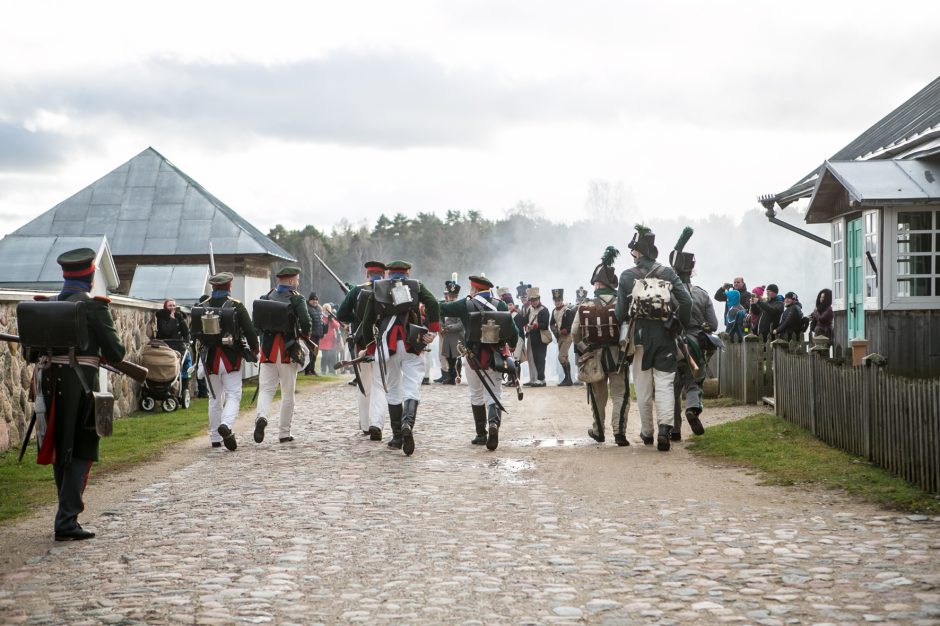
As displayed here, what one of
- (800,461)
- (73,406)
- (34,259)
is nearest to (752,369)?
(800,461)

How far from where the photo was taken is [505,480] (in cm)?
960

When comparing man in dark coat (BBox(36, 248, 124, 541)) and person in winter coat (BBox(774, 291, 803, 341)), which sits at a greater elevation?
person in winter coat (BBox(774, 291, 803, 341))

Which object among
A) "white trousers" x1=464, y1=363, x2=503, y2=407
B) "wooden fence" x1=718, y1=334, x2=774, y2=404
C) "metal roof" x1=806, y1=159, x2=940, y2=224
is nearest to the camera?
"white trousers" x1=464, y1=363, x2=503, y2=407

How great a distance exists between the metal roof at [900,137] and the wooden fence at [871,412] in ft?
13.3

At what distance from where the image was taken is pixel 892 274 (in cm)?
1452

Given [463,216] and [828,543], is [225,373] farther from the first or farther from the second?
[463,216]

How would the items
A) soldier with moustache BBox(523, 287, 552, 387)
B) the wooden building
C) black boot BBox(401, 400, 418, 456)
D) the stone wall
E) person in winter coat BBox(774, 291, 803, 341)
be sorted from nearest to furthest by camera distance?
black boot BBox(401, 400, 418, 456), the stone wall, the wooden building, person in winter coat BBox(774, 291, 803, 341), soldier with moustache BBox(523, 287, 552, 387)

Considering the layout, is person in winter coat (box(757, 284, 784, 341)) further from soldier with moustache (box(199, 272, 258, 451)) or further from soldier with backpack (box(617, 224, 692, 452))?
soldier with moustache (box(199, 272, 258, 451))

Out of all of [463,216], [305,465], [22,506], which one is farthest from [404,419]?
[463,216]

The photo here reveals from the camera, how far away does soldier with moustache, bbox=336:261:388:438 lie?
12305 millimetres

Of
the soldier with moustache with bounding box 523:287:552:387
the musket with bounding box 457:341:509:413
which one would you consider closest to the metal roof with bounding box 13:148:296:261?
the soldier with moustache with bounding box 523:287:552:387

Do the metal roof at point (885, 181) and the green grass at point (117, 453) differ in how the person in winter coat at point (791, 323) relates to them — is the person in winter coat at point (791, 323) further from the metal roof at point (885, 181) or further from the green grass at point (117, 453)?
the green grass at point (117, 453)

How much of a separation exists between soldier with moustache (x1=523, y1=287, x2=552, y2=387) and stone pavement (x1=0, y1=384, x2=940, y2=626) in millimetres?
13409

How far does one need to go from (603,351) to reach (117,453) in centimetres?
538
